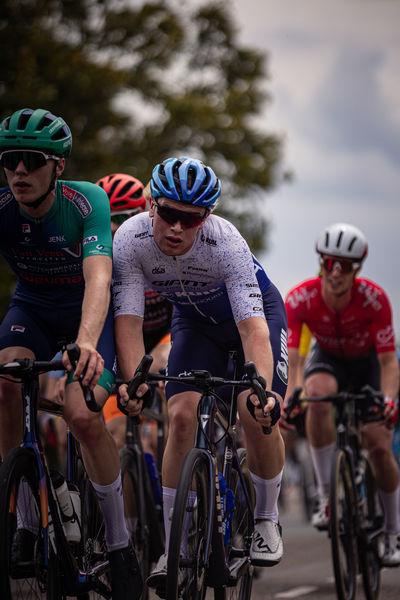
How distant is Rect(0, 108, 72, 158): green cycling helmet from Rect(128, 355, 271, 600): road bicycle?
1.22 meters

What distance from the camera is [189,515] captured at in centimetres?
327

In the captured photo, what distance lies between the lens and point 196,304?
412 cm

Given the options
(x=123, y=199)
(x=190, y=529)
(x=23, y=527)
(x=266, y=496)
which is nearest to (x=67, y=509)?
(x=23, y=527)

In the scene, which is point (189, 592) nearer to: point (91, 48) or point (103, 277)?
point (103, 277)

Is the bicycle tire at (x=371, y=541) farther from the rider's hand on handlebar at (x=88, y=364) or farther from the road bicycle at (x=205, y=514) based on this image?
the rider's hand on handlebar at (x=88, y=364)

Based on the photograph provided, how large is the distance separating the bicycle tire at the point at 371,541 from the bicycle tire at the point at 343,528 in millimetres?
187

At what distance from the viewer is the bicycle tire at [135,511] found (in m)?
4.66

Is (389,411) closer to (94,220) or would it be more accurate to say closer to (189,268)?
(189,268)

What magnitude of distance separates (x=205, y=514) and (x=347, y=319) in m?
3.31

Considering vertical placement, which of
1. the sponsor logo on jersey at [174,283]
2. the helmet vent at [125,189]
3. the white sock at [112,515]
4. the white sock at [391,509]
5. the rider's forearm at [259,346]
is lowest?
the white sock at [112,515]

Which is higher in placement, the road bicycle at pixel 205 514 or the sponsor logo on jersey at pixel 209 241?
the sponsor logo on jersey at pixel 209 241

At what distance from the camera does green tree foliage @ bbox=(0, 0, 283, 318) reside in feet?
49.3

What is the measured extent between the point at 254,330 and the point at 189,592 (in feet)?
4.38

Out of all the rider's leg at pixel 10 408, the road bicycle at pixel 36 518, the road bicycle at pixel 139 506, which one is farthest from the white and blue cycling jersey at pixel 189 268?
the road bicycle at pixel 139 506
